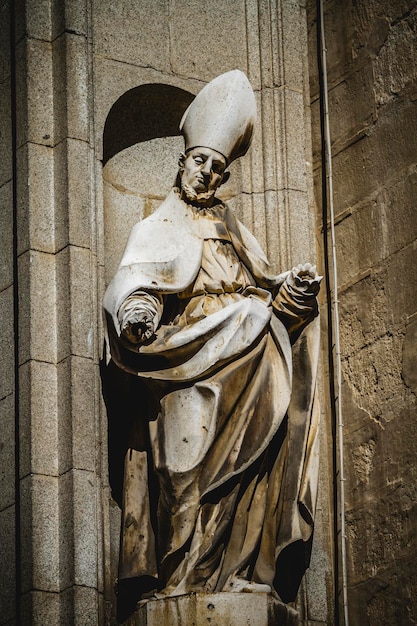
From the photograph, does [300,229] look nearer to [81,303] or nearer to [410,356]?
[410,356]

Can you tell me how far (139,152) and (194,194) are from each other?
0.75 meters

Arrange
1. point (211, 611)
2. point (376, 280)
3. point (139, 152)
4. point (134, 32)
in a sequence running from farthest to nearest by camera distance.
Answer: point (139, 152)
point (134, 32)
point (376, 280)
point (211, 611)

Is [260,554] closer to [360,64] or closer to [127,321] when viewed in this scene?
[127,321]

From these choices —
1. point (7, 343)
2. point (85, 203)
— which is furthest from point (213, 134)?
point (7, 343)

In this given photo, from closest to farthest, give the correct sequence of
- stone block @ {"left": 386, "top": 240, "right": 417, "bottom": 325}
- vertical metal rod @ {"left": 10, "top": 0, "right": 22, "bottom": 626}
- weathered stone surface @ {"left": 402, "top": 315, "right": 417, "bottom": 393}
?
vertical metal rod @ {"left": 10, "top": 0, "right": 22, "bottom": 626} → weathered stone surface @ {"left": 402, "top": 315, "right": 417, "bottom": 393} → stone block @ {"left": 386, "top": 240, "right": 417, "bottom": 325}

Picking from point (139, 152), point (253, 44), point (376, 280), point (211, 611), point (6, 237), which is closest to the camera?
point (211, 611)

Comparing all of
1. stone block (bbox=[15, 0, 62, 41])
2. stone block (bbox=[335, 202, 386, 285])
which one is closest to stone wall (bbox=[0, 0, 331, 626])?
stone block (bbox=[15, 0, 62, 41])

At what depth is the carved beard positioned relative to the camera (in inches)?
332

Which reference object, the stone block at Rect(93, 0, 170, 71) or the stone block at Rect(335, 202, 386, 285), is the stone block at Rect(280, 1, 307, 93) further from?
the stone block at Rect(335, 202, 386, 285)

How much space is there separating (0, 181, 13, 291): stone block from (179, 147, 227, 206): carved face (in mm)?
693

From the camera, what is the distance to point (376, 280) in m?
8.76

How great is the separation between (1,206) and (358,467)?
1689mm

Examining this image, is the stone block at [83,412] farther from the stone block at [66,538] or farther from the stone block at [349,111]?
the stone block at [349,111]

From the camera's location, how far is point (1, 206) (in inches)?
342
